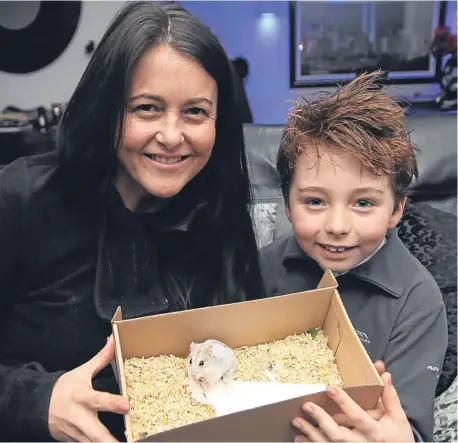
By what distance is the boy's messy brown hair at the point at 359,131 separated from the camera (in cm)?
89

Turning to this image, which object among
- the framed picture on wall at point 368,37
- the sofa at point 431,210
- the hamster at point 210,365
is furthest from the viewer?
the framed picture on wall at point 368,37

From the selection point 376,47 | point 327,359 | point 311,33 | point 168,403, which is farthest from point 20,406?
point 376,47

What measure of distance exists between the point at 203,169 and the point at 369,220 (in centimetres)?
35

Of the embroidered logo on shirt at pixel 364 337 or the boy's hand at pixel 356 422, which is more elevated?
the boy's hand at pixel 356 422

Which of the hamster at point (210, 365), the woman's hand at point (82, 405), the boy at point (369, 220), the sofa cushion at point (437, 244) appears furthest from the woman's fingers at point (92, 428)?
the sofa cushion at point (437, 244)

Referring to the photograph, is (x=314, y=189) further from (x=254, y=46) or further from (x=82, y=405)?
(x=254, y=46)

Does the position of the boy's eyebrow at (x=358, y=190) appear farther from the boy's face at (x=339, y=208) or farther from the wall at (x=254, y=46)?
the wall at (x=254, y=46)

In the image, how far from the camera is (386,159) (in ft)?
2.93

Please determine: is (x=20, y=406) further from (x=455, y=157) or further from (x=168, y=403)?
(x=455, y=157)

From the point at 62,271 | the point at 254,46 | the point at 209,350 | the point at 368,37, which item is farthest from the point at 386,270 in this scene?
the point at 368,37

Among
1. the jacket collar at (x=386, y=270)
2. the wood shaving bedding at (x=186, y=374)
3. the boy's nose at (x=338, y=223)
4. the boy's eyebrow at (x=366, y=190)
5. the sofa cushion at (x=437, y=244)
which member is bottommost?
the sofa cushion at (x=437, y=244)

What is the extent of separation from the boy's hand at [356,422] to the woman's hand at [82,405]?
263mm

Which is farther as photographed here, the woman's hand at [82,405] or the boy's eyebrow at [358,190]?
the boy's eyebrow at [358,190]

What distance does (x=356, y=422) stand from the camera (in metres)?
0.69
